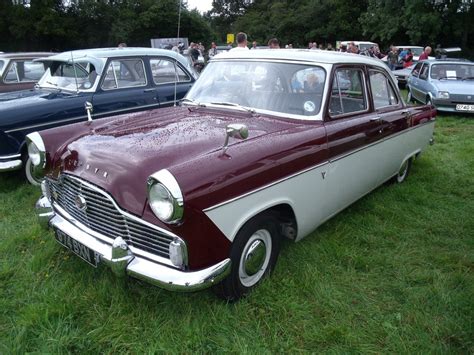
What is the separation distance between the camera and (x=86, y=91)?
555 centimetres

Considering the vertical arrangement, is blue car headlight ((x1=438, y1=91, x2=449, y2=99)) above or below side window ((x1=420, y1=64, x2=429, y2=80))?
below

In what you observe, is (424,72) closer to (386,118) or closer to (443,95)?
(443,95)

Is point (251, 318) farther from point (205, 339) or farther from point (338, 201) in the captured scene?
point (338, 201)

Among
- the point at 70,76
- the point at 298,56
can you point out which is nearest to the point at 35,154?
the point at 298,56

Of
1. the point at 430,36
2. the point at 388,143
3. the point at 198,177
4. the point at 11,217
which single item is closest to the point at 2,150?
the point at 11,217

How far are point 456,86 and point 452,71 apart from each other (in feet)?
2.63

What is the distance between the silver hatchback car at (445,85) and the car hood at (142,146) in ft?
24.5

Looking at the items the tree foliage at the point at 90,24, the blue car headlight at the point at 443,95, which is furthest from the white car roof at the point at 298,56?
the tree foliage at the point at 90,24

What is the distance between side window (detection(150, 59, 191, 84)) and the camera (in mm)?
6281

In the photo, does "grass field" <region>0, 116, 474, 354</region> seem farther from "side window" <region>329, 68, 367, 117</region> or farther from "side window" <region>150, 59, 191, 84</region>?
"side window" <region>150, 59, 191, 84</region>

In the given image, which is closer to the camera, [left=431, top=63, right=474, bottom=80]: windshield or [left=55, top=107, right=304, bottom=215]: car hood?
[left=55, top=107, right=304, bottom=215]: car hood

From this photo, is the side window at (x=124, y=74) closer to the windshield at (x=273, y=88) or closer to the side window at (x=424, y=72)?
the windshield at (x=273, y=88)

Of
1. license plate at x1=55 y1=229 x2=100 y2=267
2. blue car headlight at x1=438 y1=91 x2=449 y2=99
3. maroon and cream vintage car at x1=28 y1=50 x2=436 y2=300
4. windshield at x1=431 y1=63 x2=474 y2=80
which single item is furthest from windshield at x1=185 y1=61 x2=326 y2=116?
windshield at x1=431 y1=63 x2=474 y2=80

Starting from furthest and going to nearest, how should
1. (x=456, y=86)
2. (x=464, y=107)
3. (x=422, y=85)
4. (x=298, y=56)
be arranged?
(x=422, y=85) → (x=456, y=86) → (x=464, y=107) → (x=298, y=56)
